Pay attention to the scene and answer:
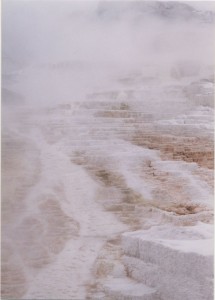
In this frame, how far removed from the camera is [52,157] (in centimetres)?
389

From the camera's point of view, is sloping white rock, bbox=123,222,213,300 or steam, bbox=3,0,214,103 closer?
sloping white rock, bbox=123,222,213,300

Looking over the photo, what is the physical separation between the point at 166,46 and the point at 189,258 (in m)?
2.08

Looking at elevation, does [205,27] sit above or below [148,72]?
above

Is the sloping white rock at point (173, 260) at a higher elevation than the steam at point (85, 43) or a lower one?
lower

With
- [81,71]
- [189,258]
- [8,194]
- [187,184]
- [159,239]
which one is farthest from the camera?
[81,71]

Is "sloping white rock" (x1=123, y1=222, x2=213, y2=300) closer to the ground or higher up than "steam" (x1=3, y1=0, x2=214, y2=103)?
closer to the ground

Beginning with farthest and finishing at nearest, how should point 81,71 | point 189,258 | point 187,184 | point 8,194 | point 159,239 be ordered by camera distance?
1. point 81,71
2. point 187,184
3. point 8,194
4. point 159,239
5. point 189,258

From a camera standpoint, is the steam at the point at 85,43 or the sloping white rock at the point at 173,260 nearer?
the sloping white rock at the point at 173,260

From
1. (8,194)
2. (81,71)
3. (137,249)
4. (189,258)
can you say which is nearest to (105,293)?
(137,249)

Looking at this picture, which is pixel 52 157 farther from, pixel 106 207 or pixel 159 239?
pixel 159 239

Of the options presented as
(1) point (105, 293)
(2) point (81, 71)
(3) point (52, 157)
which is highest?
(2) point (81, 71)

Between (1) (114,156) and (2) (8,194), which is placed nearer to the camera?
(2) (8,194)

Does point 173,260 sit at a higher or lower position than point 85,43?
lower

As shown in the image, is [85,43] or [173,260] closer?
[173,260]
